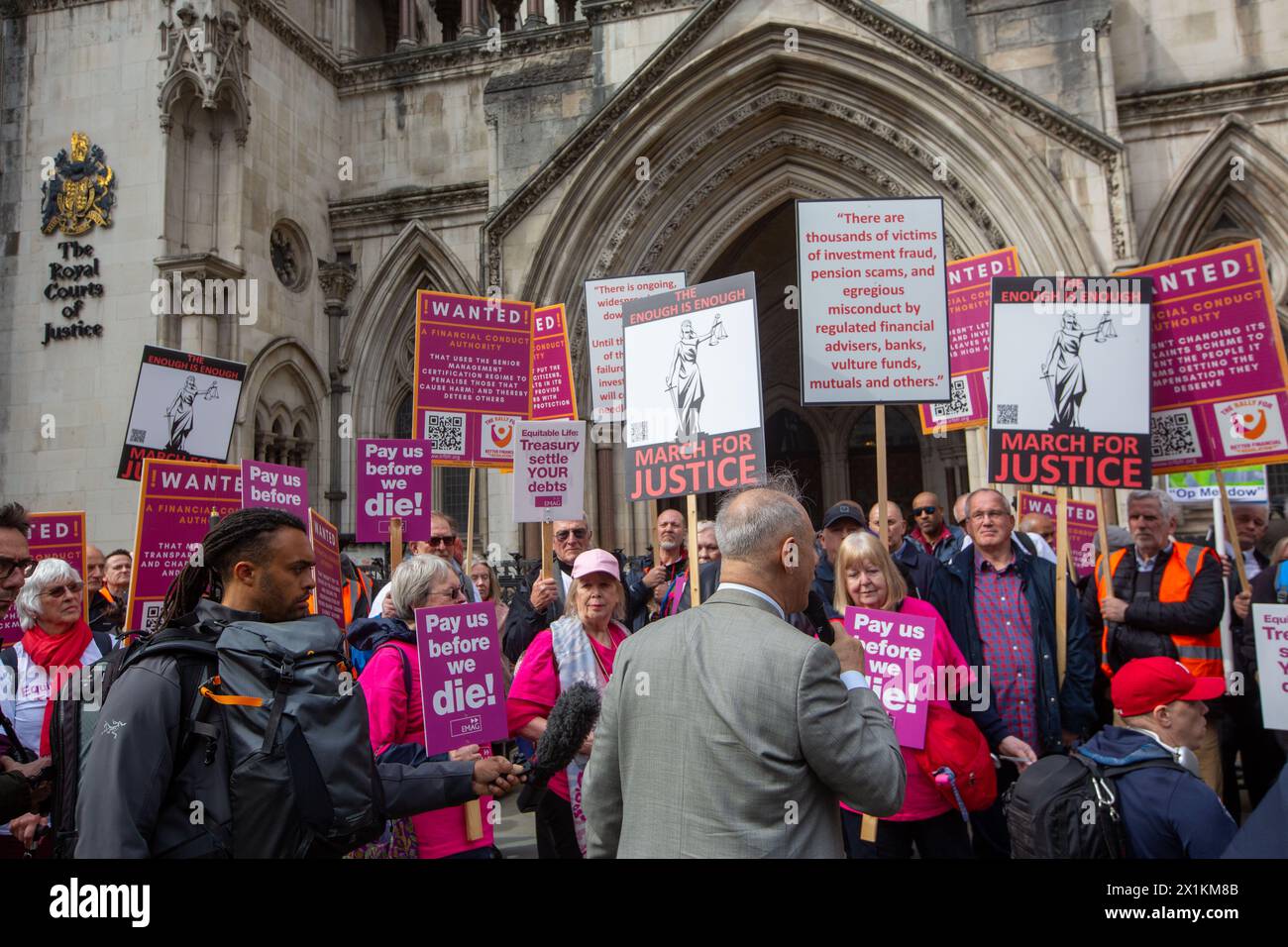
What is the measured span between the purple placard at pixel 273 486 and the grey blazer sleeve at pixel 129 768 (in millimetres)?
3663

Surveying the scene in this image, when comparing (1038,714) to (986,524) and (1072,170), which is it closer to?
(986,524)

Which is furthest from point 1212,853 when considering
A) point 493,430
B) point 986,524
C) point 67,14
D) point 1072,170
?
point 67,14

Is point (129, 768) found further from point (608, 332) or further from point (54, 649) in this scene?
point (608, 332)

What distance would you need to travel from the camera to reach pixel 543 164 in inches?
568

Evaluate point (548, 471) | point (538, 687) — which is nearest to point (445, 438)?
point (548, 471)

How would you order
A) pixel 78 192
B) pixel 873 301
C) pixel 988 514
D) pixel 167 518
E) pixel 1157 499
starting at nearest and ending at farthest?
pixel 988 514, pixel 1157 499, pixel 873 301, pixel 167 518, pixel 78 192

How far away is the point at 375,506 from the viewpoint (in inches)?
259

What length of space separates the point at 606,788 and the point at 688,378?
8.99 feet

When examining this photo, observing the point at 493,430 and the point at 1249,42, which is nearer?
the point at 493,430

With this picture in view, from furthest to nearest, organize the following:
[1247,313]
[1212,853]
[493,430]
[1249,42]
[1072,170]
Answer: [1249,42] → [1072,170] → [493,430] → [1247,313] → [1212,853]

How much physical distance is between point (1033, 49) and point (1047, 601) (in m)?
11.2

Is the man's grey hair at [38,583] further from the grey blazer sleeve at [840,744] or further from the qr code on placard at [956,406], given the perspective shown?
the qr code on placard at [956,406]

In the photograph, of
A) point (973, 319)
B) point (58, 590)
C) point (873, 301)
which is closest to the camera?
point (58, 590)

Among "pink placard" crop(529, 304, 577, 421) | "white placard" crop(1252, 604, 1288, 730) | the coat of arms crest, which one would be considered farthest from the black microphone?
the coat of arms crest
